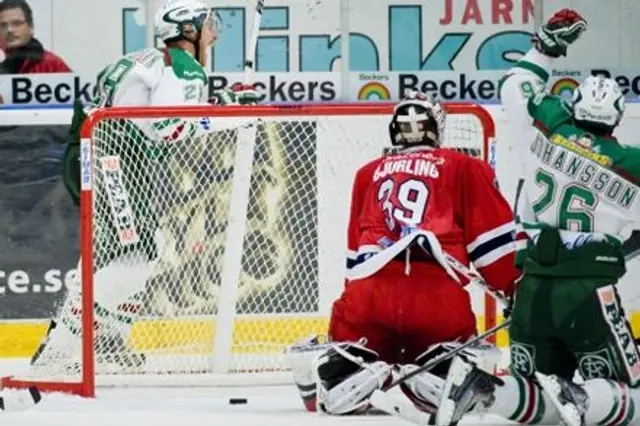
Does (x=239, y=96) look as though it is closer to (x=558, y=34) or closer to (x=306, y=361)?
(x=558, y=34)

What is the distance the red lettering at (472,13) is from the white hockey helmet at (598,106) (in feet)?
15.0

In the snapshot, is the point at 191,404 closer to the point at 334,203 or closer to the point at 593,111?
the point at 334,203

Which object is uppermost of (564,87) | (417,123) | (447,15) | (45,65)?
(447,15)

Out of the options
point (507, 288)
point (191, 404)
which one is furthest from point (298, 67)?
Answer: point (507, 288)

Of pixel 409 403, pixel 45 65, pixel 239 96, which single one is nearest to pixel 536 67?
pixel 409 403

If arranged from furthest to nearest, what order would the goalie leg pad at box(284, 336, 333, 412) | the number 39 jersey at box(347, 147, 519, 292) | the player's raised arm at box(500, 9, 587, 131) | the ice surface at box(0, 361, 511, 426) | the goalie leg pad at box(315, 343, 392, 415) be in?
the player's raised arm at box(500, 9, 587, 131)
the ice surface at box(0, 361, 511, 426)
the goalie leg pad at box(284, 336, 333, 412)
the number 39 jersey at box(347, 147, 519, 292)
the goalie leg pad at box(315, 343, 392, 415)

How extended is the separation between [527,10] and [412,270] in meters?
4.86

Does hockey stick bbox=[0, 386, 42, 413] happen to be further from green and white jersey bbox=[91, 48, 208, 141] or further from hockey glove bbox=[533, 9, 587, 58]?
hockey glove bbox=[533, 9, 587, 58]

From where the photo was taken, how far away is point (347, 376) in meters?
5.98

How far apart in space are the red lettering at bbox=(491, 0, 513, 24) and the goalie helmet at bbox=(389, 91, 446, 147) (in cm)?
452

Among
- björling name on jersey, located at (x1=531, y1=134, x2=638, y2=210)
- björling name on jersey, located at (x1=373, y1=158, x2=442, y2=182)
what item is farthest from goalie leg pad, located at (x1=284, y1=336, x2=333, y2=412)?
björling name on jersey, located at (x1=531, y1=134, x2=638, y2=210)

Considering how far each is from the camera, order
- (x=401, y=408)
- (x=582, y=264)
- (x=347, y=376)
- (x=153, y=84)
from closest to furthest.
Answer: (x=401, y=408), (x=347, y=376), (x=582, y=264), (x=153, y=84)

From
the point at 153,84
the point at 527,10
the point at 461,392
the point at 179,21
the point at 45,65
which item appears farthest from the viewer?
the point at 527,10

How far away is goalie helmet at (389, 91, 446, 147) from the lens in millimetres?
6227
